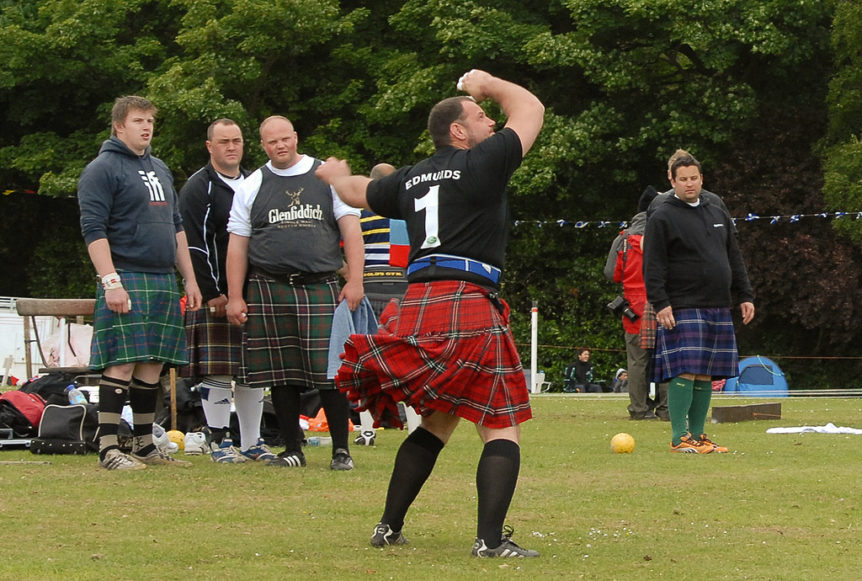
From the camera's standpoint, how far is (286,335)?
7.58m

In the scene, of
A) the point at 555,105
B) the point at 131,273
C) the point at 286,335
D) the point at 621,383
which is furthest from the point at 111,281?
the point at 555,105

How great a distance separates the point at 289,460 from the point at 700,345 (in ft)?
9.36

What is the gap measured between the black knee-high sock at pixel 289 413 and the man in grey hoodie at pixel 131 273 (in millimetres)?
572

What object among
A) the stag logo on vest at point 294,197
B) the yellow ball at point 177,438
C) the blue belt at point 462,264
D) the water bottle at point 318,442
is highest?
the stag logo on vest at point 294,197

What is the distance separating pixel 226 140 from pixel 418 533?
3.64 meters

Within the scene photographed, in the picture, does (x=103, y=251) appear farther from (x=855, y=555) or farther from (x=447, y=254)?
(x=855, y=555)

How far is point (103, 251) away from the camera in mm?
7203

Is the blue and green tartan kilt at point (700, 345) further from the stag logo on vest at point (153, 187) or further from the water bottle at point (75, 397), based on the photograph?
the water bottle at point (75, 397)

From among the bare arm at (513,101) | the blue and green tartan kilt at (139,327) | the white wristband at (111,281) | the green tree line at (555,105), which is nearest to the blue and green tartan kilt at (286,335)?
the blue and green tartan kilt at (139,327)

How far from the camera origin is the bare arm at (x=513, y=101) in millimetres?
4781

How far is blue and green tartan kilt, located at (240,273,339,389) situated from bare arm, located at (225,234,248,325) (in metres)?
0.10

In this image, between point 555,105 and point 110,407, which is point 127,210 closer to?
point 110,407

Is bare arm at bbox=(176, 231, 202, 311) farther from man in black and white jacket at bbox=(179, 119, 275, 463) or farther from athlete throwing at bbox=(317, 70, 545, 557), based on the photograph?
athlete throwing at bbox=(317, 70, 545, 557)

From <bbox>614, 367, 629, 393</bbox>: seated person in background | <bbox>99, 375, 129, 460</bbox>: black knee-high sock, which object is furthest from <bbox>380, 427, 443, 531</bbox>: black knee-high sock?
<bbox>614, 367, 629, 393</bbox>: seated person in background
